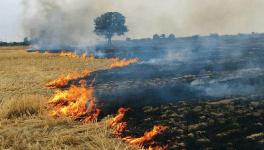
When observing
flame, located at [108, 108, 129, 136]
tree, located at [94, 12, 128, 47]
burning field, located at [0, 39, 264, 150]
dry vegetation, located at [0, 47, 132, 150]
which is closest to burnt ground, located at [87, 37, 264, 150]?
burning field, located at [0, 39, 264, 150]

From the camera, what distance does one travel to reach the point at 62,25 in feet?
278

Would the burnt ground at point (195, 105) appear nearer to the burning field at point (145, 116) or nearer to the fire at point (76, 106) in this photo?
the burning field at point (145, 116)

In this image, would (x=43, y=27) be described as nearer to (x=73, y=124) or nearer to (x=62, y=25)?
(x=62, y=25)

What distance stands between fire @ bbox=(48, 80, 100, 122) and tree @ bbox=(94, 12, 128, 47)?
78.1 metres

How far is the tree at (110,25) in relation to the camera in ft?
323

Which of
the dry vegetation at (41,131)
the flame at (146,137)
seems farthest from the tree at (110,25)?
the flame at (146,137)

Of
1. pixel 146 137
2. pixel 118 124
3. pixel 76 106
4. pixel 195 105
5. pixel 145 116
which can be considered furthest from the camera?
pixel 76 106

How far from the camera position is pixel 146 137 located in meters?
12.6

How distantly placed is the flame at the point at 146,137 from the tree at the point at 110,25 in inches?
3349

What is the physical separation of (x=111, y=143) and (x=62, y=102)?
24.6ft

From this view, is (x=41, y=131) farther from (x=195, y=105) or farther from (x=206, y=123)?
(x=195, y=105)

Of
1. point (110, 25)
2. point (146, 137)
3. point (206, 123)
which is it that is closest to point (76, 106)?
point (146, 137)

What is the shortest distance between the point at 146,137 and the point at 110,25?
87.6 meters

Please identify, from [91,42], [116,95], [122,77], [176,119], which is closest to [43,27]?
[91,42]
